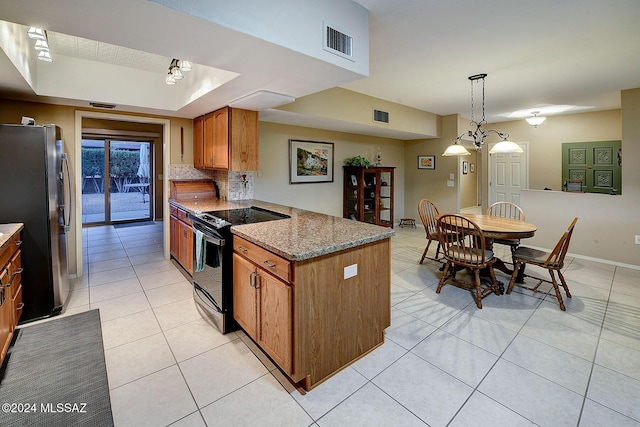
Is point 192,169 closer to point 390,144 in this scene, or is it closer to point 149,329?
point 149,329

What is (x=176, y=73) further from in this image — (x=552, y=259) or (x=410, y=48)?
(x=552, y=259)

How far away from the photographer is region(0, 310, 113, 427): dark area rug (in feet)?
5.49

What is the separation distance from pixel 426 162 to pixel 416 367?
561 centimetres

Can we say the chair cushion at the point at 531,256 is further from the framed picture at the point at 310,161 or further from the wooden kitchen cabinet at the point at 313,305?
the framed picture at the point at 310,161

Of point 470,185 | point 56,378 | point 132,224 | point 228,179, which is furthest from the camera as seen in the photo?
point 470,185

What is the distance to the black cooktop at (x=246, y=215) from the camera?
111 inches

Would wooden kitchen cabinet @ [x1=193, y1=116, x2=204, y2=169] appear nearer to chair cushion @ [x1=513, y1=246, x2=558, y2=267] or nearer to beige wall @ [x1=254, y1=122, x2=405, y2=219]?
beige wall @ [x1=254, y1=122, x2=405, y2=219]

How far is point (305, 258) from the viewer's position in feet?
5.71

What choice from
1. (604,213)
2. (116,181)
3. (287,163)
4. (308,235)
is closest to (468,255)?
(308,235)

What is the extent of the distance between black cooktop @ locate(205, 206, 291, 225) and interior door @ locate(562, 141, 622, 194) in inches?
246

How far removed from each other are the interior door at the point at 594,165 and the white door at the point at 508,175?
2.27 feet

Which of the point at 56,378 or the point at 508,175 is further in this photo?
the point at 508,175

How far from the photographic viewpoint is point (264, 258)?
2.02 metres

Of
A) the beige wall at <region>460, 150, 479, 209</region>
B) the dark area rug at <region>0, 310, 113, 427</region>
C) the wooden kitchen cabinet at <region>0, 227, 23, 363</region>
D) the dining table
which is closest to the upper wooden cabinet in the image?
the wooden kitchen cabinet at <region>0, 227, 23, 363</region>
